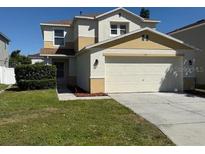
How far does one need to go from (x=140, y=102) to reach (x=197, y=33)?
12312 mm

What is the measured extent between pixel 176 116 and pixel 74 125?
377 cm

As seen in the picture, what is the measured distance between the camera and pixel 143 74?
16.6 meters

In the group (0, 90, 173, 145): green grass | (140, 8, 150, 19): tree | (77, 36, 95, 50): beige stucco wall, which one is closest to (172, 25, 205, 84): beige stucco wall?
(77, 36, 95, 50): beige stucco wall

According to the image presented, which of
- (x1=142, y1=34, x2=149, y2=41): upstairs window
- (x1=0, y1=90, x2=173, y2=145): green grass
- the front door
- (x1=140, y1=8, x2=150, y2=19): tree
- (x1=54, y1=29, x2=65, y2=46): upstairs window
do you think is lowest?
(x1=0, y1=90, x2=173, y2=145): green grass

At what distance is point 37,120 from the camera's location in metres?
8.69

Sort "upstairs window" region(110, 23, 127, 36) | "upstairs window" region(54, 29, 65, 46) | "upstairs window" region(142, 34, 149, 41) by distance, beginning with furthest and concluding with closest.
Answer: "upstairs window" region(54, 29, 65, 46) → "upstairs window" region(110, 23, 127, 36) → "upstairs window" region(142, 34, 149, 41)

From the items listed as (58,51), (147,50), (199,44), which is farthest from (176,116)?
(58,51)

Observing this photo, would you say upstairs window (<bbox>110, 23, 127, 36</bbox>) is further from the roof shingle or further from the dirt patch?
the dirt patch

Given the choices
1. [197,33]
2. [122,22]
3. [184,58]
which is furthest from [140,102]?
[197,33]

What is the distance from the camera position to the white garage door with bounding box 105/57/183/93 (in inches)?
635

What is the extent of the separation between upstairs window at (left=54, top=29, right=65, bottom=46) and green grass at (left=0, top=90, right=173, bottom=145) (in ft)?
38.3

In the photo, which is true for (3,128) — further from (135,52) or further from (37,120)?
(135,52)

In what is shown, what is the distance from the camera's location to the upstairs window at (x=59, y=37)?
22.7 metres
